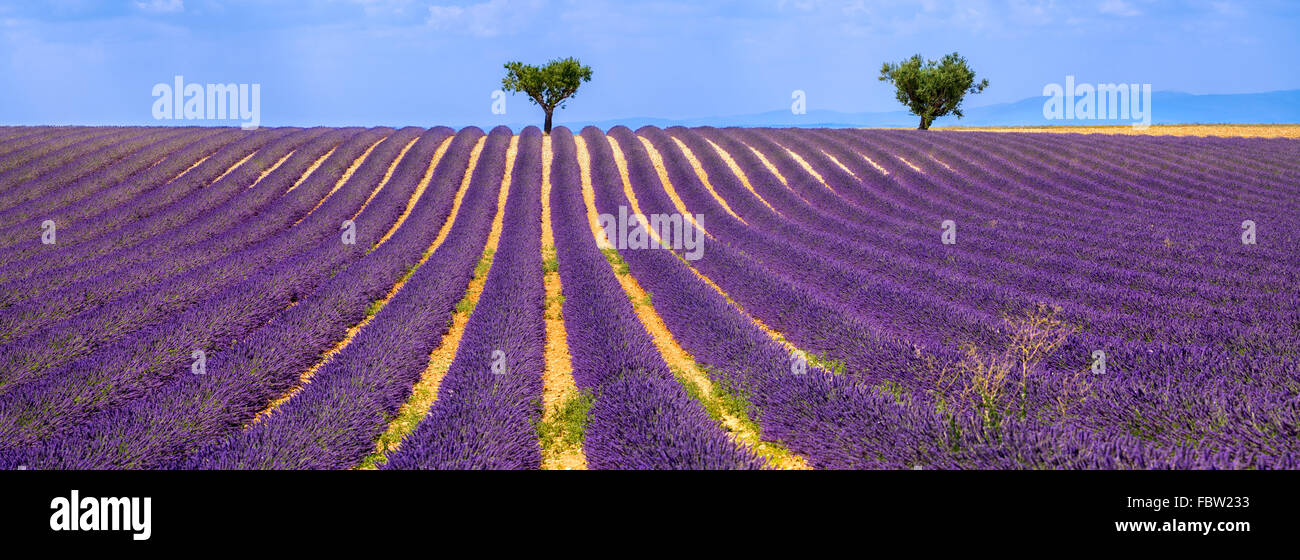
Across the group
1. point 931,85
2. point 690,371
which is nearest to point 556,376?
point 690,371

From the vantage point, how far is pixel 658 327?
7148mm

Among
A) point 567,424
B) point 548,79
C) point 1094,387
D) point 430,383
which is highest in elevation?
point 548,79

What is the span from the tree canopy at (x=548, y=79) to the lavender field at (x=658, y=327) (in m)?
16.4

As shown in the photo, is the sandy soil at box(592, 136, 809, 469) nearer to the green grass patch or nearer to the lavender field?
the lavender field

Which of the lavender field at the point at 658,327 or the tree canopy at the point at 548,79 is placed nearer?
the lavender field at the point at 658,327

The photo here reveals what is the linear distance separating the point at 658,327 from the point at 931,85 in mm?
36351

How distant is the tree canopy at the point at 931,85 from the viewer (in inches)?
1428

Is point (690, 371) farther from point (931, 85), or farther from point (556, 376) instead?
point (931, 85)

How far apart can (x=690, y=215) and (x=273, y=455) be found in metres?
12.3

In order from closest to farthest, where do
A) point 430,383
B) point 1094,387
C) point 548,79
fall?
point 1094,387 < point 430,383 < point 548,79

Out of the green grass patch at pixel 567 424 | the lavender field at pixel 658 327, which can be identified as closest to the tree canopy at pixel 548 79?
the lavender field at pixel 658 327

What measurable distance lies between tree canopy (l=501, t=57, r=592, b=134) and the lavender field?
1644 cm

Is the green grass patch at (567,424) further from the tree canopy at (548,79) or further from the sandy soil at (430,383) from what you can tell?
the tree canopy at (548,79)

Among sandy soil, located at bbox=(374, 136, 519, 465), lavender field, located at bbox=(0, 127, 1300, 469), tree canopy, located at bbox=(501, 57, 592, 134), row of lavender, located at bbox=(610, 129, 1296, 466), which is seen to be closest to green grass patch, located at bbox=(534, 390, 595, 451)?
lavender field, located at bbox=(0, 127, 1300, 469)
